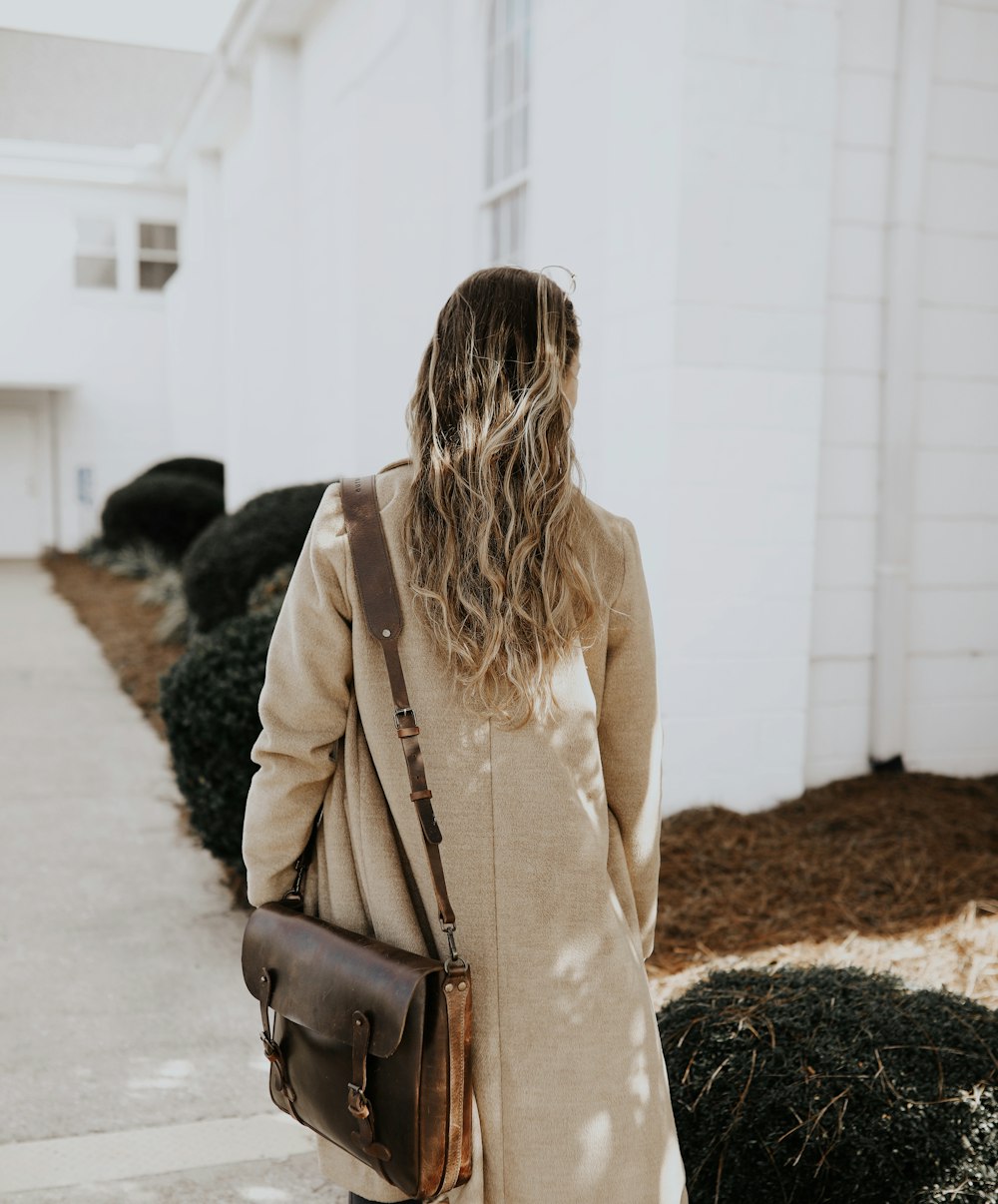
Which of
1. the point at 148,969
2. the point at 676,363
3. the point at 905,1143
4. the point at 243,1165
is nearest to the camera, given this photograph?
the point at 905,1143

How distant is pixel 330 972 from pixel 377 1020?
122 millimetres

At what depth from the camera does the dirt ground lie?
3561mm

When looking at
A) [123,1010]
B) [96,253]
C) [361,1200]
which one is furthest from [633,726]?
[96,253]

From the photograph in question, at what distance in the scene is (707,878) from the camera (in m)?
4.20

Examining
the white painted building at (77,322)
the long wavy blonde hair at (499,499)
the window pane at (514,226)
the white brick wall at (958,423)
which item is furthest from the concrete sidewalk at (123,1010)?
the white painted building at (77,322)

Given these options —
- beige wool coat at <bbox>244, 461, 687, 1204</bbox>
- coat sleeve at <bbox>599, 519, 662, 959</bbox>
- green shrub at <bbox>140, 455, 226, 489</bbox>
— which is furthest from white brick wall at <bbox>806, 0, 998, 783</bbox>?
green shrub at <bbox>140, 455, 226, 489</bbox>

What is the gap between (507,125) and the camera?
22.8 ft

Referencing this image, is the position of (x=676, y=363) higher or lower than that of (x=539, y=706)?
higher

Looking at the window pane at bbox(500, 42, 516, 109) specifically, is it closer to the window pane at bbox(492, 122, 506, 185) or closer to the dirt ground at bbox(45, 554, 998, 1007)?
the window pane at bbox(492, 122, 506, 185)

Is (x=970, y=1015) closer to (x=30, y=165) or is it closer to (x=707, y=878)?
(x=707, y=878)

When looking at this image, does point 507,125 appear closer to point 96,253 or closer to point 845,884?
point 845,884

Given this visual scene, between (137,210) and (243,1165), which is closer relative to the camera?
(243,1165)

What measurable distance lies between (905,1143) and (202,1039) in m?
2.10

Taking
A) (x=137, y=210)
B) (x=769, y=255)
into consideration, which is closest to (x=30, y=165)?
(x=137, y=210)
